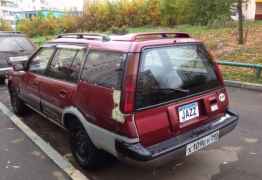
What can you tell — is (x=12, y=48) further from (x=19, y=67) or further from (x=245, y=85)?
(x=245, y=85)

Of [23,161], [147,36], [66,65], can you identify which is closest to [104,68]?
[147,36]

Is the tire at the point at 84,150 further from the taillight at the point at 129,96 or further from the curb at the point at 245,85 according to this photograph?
the curb at the point at 245,85

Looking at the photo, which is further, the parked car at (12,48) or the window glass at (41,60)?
the parked car at (12,48)

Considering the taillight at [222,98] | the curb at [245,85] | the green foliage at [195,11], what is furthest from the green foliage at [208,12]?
the taillight at [222,98]

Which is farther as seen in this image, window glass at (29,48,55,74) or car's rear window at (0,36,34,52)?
car's rear window at (0,36,34,52)

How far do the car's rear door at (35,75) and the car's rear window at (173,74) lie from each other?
1959mm

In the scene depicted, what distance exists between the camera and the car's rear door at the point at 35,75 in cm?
486

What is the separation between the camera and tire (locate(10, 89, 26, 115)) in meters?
6.16

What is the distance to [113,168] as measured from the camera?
13.0ft

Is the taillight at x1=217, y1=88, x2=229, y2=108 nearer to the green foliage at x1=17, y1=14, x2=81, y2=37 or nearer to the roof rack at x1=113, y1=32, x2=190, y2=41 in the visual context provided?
the roof rack at x1=113, y1=32, x2=190, y2=41

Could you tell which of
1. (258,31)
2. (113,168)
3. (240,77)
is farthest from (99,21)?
(113,168)

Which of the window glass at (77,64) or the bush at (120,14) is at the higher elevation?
the bush at (120,14)

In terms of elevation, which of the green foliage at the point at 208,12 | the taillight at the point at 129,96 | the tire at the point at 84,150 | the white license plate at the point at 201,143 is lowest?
the tire at the point at 84,150

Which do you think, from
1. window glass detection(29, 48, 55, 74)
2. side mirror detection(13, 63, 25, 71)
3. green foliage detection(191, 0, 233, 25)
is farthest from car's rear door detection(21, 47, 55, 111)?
green foliage detection(191, 0, 233, 25)
